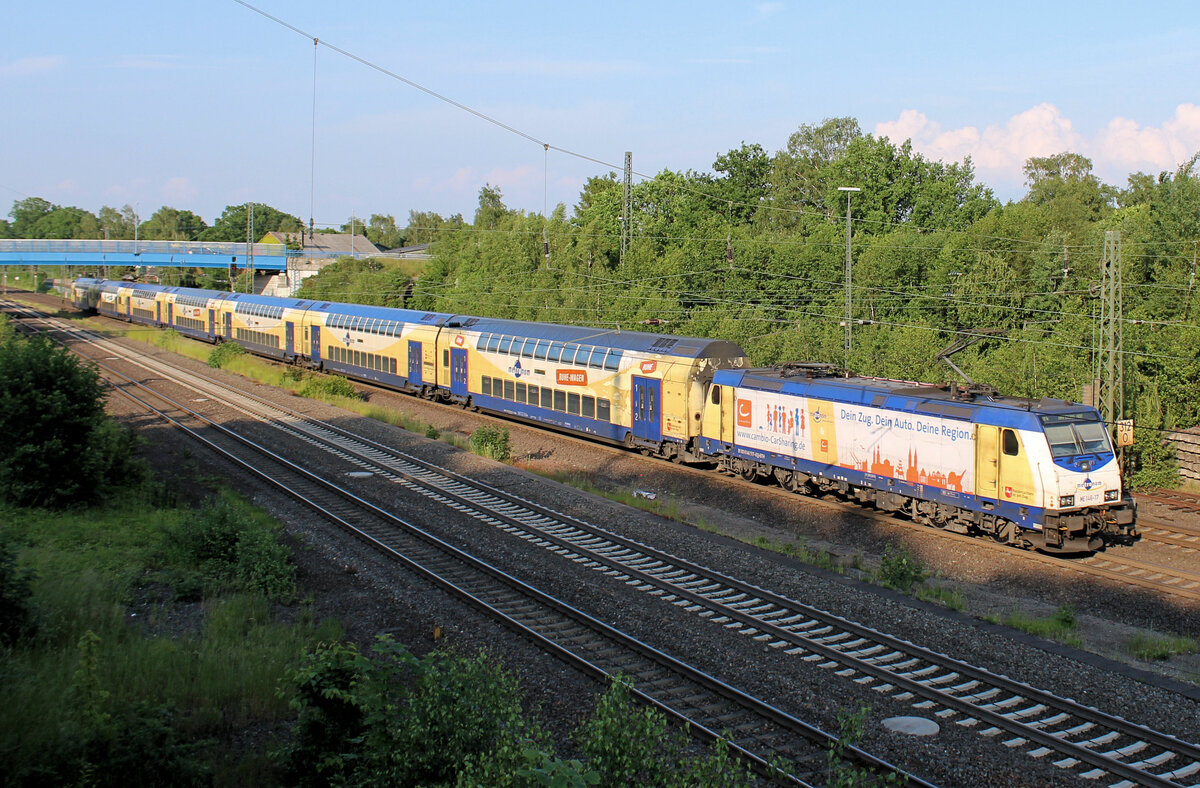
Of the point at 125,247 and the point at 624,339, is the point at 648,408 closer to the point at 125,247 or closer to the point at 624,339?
the point at 624,339

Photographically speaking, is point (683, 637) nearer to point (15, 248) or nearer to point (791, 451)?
point (791, 451)

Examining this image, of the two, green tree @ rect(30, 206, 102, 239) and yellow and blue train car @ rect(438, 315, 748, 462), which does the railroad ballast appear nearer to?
yellow and blue train car @ rect(438, 315, 748, 462)

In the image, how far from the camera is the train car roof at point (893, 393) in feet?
60.7

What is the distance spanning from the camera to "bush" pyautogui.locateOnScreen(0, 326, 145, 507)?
18516 millimetres

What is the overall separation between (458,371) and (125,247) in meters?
67.2

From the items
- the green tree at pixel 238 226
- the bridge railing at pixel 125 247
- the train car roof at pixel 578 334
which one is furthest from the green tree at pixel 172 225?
the train car roof at pixel 578 334

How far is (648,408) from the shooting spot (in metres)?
27.3

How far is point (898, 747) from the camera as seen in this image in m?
9.62

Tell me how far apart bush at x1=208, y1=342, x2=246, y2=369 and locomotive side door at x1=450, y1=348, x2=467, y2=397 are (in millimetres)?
21146

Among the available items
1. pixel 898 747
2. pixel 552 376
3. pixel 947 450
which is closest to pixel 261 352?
pixel 552 376

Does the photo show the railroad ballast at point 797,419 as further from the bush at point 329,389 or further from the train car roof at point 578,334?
the bush at point 329,389

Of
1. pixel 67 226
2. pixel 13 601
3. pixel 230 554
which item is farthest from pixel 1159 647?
pixel 67 226

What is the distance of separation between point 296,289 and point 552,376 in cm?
7010

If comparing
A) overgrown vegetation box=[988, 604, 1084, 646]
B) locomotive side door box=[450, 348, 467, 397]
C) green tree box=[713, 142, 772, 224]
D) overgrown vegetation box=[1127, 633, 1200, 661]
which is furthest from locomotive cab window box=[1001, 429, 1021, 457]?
green tree box=[713, 142, 772, 224]
